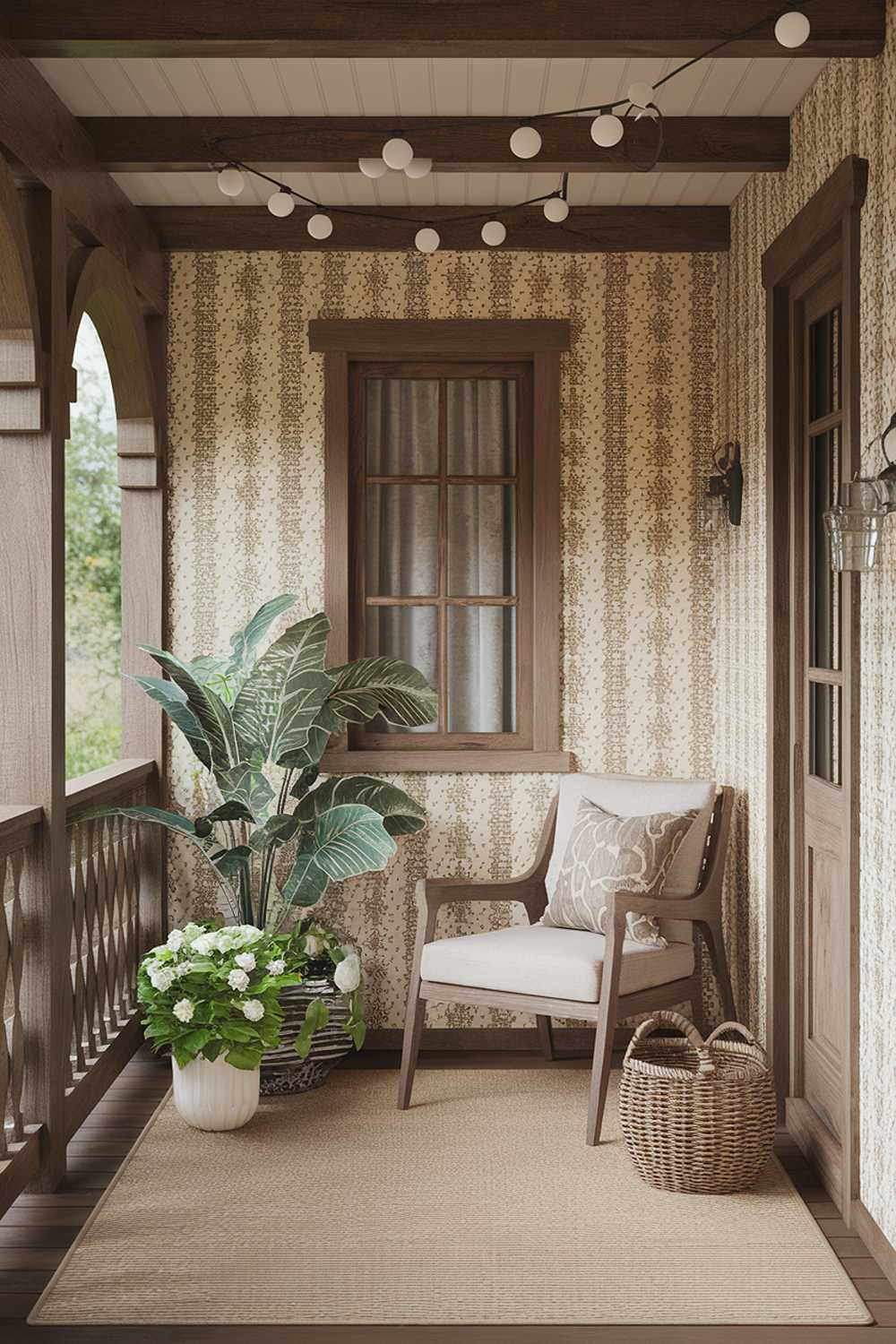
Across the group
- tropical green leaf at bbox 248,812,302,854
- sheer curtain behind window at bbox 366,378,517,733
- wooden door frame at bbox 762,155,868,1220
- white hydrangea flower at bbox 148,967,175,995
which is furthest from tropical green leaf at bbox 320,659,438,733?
wooden door frame at bbox 762,155,868,1220

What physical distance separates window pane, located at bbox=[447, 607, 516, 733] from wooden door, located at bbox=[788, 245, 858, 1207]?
123 centimetres

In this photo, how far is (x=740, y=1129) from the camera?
10.5ft

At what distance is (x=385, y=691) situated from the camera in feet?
13.8

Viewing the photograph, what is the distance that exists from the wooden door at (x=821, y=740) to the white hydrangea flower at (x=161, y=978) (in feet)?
5.97

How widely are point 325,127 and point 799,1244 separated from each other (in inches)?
127

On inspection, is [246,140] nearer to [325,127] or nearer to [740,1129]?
[325,127]

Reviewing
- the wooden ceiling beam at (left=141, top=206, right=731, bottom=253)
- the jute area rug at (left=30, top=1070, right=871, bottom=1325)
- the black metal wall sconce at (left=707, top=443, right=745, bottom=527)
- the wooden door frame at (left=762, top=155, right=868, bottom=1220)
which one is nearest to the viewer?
the jute area rug at (left=30, top=1070, right=871, bottom=1325)

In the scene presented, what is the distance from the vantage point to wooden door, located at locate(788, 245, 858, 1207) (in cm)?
311

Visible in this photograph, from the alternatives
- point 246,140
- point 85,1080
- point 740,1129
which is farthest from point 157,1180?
point 246,140

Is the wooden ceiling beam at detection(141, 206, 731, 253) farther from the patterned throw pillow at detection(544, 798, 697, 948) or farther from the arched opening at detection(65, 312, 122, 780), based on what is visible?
the arched opening at detection(65, 312, 122, 780)

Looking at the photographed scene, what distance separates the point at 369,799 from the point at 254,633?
26.4 inches

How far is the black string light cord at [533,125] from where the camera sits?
285cm

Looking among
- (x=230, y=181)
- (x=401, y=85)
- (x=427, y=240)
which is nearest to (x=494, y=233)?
(x=427, y=240)

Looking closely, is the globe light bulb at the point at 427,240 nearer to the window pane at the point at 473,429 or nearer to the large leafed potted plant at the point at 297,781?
the window pane at the point at 473,429
